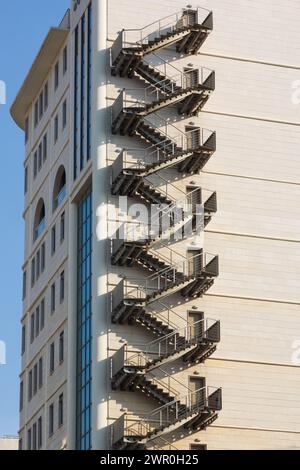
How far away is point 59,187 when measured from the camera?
96.8 metres

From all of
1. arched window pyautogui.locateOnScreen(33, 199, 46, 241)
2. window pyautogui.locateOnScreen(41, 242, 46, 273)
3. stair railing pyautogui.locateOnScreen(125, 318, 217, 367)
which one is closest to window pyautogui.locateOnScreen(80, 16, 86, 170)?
window pyautogui.locateOnScreen(41, 242, 46, 273)

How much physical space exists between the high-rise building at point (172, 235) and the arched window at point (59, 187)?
0.09 meters

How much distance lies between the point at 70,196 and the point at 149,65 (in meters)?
9.31

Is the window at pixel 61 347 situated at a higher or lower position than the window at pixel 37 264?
lower

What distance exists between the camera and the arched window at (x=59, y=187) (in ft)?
314

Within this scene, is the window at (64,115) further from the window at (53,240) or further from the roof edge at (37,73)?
the window at (53,240)

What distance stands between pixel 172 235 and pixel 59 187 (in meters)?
12.9

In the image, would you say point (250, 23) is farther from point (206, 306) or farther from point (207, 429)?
point (207, 429)

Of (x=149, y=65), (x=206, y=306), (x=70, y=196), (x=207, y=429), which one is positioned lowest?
(x=207, y=429)

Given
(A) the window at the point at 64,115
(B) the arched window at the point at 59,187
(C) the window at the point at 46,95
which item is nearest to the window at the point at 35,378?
(B) the arched window at the point at 59,187

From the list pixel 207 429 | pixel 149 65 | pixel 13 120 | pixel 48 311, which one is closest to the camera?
pixel 207 429

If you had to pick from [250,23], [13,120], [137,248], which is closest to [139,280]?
[137,248]

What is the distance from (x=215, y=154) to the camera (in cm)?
8994

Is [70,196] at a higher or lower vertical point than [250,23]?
lower
